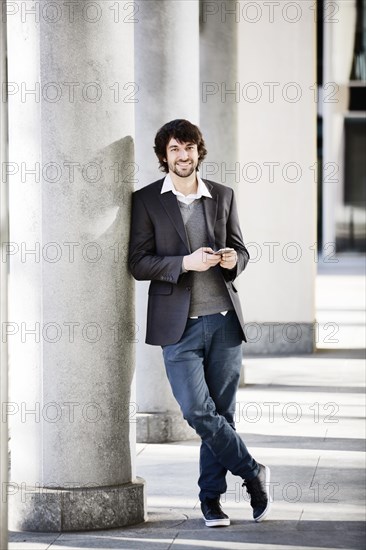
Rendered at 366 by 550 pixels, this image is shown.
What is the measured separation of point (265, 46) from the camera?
561 inches

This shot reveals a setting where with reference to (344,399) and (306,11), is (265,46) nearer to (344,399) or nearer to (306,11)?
(306,11)

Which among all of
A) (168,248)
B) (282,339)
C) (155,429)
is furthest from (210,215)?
(282,339)

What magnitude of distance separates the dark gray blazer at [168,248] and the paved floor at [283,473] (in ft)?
3.31

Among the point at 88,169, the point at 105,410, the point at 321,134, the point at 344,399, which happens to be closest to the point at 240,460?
the point at 105,410

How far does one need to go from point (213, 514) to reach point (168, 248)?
1.41 meters

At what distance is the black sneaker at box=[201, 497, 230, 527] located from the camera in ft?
22.2

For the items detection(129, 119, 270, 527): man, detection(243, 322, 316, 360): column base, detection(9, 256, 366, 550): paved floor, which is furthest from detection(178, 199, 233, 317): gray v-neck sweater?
detection(243, 322, 316, 360): column base

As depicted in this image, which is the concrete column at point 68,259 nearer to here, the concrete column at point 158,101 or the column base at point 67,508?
the column base at point 67,508

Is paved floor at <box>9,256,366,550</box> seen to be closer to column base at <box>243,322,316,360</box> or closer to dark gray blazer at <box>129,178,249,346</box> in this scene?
column base at <box>243,322,316,360</box>

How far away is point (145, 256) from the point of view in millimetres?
6691

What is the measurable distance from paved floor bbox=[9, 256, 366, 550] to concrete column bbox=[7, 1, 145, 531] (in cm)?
29

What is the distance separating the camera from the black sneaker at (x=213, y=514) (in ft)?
22.2

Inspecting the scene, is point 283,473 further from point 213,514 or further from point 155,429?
point 213,514

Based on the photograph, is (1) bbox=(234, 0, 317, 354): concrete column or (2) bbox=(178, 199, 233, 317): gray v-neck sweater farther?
(1) bbox=(234, 0, 317, 354): concrete column
